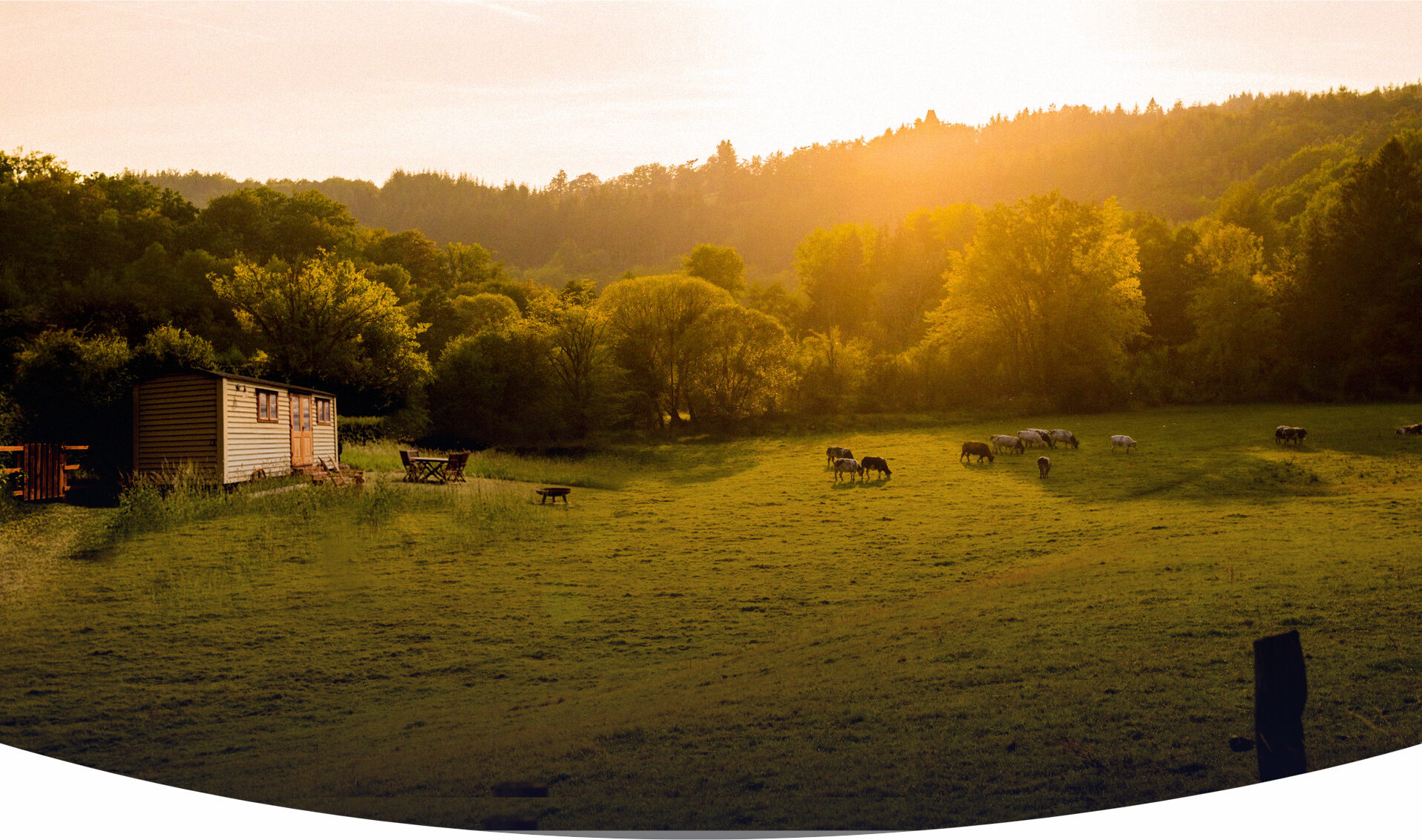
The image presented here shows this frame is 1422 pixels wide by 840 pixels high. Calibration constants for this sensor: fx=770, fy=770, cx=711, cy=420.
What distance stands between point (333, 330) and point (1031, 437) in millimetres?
18341

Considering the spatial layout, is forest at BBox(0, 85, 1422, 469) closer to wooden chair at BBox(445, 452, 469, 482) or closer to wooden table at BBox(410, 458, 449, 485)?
wooden table at BBox(410, 458, 449, 485)

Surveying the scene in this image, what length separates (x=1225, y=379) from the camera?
9.80 metres

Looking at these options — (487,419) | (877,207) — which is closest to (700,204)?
(877,207)

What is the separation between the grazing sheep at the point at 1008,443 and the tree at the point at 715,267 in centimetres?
2720

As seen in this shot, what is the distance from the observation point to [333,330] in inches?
808

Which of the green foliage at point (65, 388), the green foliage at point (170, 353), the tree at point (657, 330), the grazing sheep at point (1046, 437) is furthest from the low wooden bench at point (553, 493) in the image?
the tree at point (657, 330)

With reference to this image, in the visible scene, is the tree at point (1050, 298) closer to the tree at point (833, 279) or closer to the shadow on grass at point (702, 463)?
the shadow on grass at point (702, 463)

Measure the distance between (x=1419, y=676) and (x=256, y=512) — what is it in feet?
39.8

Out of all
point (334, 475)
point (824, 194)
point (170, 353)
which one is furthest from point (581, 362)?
point (824, 194)

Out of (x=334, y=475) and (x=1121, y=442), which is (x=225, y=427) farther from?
(x=1121, y=442)

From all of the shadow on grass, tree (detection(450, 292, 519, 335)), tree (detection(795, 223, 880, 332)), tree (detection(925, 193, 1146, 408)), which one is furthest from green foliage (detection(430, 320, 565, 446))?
tree (detection(795, 223, 880, 332))

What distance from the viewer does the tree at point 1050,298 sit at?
18.5 metres

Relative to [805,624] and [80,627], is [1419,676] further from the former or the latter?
[80,627]

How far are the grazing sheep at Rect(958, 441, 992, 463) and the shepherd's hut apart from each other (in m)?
14.9
